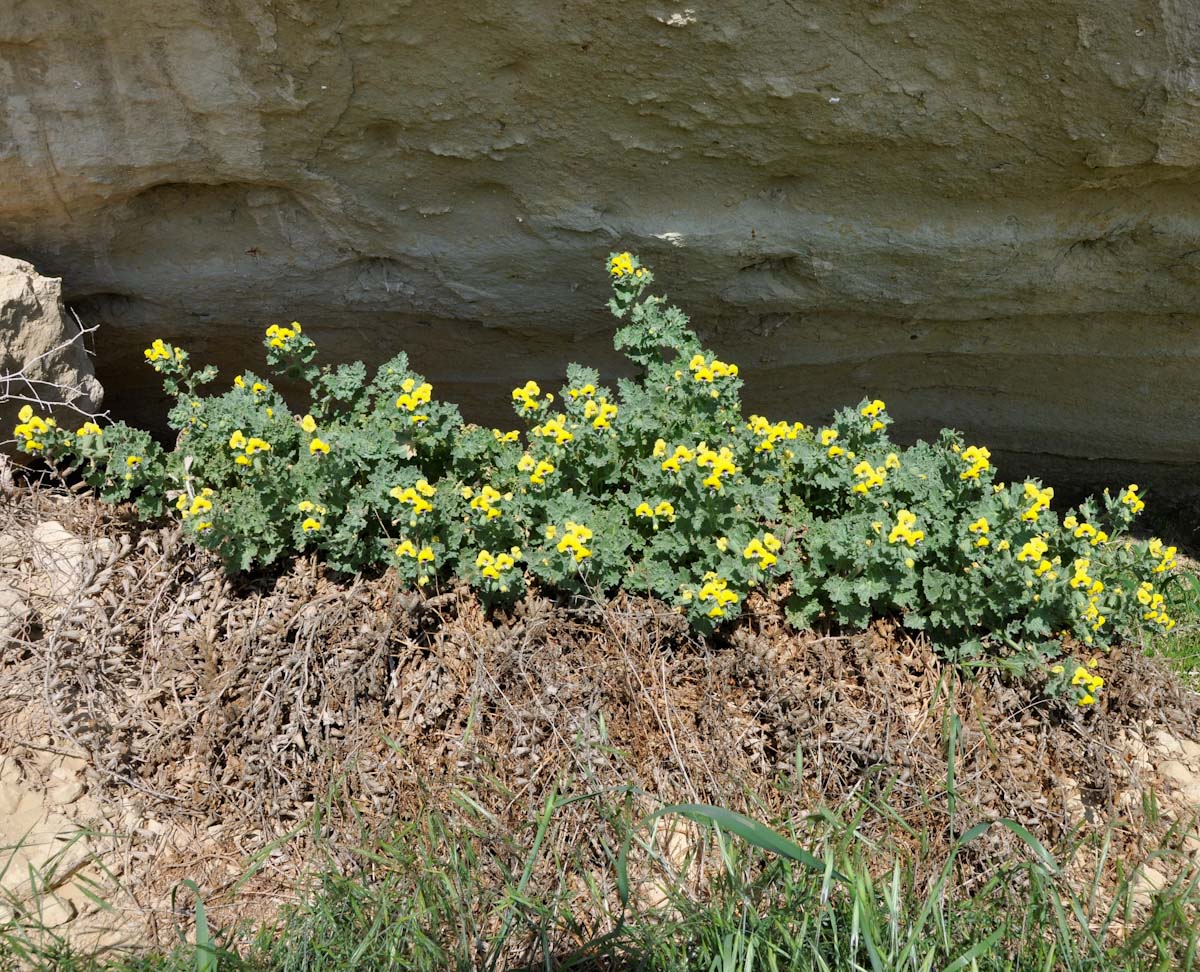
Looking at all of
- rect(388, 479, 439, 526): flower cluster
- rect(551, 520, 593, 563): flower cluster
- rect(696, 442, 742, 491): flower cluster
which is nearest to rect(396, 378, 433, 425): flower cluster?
rect(388, 479, 439, 526): flower cluster

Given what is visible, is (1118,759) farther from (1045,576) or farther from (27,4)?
(27,4)

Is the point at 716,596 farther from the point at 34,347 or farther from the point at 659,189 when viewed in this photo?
the point at 34,347

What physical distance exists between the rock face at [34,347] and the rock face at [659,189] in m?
0.25

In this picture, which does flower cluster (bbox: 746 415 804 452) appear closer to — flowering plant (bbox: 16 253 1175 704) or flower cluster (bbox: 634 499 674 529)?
flowering plant (bbox: 16 253 1175 704)

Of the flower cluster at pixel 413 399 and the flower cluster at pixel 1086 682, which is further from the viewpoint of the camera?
the flower cluster at pixel 413 399

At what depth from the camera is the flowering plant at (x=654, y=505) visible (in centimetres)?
264

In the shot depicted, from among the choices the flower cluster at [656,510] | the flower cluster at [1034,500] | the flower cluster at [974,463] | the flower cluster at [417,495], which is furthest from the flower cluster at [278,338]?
the flower cluster at [1034,500]

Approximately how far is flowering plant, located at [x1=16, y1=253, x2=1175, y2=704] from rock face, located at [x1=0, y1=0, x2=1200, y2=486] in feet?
1.42

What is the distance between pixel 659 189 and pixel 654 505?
3.46 feet

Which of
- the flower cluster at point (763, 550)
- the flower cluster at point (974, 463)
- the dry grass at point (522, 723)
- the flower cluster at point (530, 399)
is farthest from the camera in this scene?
the flower cluster at point (530, 399)

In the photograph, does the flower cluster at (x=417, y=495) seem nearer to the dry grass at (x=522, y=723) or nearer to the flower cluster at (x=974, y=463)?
the dry grass at (x=522, y=723)

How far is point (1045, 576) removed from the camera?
2656 mm

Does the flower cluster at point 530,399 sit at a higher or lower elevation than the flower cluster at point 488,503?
higher

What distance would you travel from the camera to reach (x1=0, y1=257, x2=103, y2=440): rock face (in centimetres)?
298
